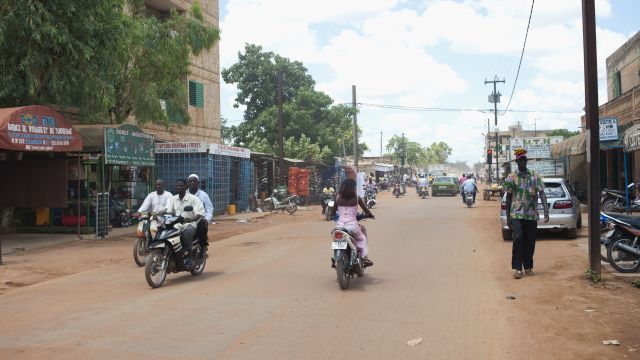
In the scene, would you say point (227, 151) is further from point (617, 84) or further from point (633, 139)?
point (617, 84)

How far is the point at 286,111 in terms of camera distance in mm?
46875

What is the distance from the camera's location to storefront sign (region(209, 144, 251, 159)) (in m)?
24.0

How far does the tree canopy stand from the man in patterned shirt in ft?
117

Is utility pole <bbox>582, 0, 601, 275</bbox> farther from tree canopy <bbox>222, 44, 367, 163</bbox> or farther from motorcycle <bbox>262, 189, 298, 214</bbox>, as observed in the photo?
tree canopy <bbox>222, 44, 367, 163</bbox>

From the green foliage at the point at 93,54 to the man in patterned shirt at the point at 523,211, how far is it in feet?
38.0

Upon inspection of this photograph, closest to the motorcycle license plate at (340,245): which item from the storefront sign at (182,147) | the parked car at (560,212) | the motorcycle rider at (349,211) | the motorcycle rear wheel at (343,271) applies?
the motorcycle rear wheel at (343,271)

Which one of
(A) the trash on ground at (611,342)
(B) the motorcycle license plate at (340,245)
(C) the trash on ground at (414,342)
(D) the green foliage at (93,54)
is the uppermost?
(D) the green foliage at (93,54)

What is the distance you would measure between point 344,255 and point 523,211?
2.97 metres

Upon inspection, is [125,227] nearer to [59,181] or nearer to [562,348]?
[59,181]

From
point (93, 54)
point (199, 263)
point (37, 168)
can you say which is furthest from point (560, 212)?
point (37, 168)

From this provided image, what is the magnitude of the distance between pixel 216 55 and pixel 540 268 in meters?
24.1

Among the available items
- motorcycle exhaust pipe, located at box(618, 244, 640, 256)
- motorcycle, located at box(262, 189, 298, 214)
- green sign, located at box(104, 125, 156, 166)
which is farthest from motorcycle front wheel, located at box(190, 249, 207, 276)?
motorcycle, located at box(262, 189, 298, 214)

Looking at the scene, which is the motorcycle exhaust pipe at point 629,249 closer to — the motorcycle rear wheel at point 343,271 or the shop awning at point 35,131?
the motorcycle rear wheel at point 343,271

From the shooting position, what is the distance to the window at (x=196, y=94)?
28.3 m
